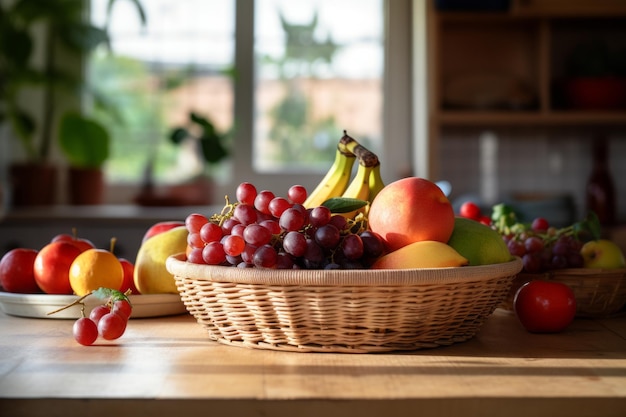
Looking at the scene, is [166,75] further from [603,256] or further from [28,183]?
[603,256]

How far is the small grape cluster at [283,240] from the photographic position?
2.93ft

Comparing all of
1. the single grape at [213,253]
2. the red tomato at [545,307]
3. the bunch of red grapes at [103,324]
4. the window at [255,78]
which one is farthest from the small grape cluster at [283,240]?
the window at [255,78]

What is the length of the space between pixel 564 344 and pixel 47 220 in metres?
2.53

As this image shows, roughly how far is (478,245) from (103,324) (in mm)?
453

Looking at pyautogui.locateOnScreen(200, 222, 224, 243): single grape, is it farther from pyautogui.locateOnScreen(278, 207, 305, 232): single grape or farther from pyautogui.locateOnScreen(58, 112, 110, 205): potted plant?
pyautogui.locateOnScreen(58, 112, 110, 205): potted plant

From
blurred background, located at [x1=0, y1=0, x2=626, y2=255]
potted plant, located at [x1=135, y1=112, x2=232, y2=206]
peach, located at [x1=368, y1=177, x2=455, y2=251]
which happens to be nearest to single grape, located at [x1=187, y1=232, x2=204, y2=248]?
peach, located at [x1=368, y1=177, x2=455, y2=251]

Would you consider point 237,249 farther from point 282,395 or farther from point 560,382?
point 560,382

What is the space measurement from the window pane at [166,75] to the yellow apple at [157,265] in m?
2.51

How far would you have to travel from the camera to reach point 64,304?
111 centimetres

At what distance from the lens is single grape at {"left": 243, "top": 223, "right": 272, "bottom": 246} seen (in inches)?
35.4

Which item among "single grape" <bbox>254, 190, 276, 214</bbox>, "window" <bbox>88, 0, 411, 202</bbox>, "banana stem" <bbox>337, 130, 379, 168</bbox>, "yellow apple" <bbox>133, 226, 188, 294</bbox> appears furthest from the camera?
"window" <bbox>88, 0, 411, 202</bbox>

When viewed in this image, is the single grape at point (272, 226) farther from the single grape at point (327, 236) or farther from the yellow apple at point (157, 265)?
the yellow apple at point (157, 265)

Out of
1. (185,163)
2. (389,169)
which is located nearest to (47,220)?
(185,163)

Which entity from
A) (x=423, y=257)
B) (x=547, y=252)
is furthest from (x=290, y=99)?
(x=423, y=257)
